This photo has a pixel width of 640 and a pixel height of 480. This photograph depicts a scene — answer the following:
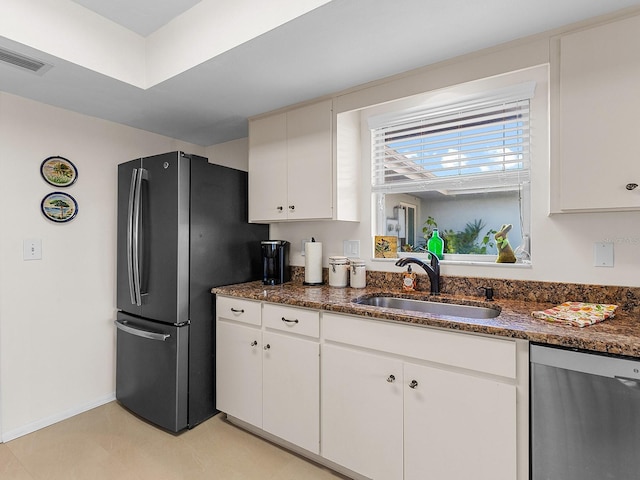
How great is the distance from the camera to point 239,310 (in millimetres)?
2232

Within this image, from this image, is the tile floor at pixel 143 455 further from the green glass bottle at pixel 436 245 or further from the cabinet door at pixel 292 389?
the green glass bottle at pixel 436 245

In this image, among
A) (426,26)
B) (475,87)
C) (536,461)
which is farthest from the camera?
(475,87)

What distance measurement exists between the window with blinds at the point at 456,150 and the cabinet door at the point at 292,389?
3.90ft

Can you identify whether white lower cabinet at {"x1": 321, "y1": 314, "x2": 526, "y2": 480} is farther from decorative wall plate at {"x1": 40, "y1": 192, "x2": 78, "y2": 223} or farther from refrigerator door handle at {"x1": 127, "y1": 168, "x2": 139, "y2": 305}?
decorative wall plate at {"x1": 40, "y1": 192, "x2": 78, "y2": 223}

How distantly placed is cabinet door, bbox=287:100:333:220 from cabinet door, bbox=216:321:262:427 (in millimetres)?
856

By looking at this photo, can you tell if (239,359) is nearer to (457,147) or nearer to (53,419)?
(53,419)

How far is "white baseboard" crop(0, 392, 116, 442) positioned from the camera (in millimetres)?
2209

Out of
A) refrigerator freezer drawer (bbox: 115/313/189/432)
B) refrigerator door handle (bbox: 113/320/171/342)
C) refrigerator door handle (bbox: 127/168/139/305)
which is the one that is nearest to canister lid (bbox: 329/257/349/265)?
refrigerator freezer drawer (bbox: 115/313/189/432)

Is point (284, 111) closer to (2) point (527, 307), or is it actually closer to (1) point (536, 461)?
(2) point (527, 307)

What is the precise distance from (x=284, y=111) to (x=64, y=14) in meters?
1.28

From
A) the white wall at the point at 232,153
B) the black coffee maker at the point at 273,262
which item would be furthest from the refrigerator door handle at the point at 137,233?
the white wall at the point at 232,153

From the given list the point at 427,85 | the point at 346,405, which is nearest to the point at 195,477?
the point at 346,405

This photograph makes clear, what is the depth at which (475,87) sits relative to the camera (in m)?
2.02

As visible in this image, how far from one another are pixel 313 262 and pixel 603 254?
5.31 feet
